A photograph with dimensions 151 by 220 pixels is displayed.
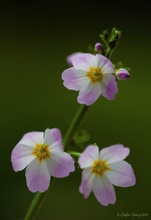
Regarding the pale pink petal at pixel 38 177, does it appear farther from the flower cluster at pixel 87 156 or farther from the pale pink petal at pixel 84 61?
the pale pink petal at pixel 84 61

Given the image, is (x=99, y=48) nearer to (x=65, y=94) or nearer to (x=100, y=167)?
(x=100, y=167)

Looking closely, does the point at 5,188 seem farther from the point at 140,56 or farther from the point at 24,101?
the point at 140,56

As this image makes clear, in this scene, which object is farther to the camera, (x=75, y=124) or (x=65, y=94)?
(x=65, y=94)

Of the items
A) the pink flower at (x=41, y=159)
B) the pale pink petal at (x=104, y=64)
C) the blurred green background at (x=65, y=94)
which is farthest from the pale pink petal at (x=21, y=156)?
the blurred green background at (x=65, y=94)

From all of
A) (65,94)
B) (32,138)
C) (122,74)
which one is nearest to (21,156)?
(32,138)

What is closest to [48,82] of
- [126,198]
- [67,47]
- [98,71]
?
[67,47]

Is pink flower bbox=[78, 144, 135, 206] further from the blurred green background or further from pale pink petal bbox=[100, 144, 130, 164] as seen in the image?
the blurred green background
